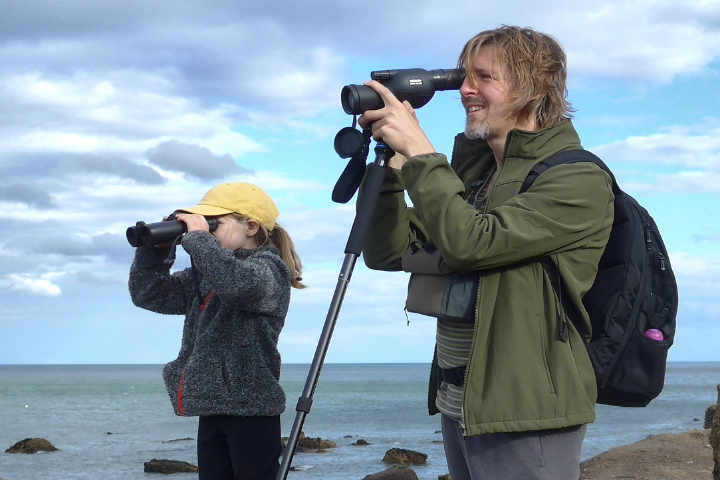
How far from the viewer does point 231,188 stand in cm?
345

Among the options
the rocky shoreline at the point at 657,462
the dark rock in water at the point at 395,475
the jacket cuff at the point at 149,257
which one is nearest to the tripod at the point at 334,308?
the jacket cuff at the point at 149,257

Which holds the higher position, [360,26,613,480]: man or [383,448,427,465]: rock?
[360,26,613,480]: man

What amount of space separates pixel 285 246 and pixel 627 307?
1887 mm

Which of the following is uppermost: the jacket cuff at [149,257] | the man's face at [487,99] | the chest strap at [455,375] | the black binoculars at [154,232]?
the man's face at [487,99]

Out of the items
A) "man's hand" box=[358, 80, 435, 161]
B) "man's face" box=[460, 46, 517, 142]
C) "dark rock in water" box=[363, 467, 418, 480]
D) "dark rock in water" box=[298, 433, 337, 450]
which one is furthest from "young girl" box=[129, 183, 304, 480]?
"dark rock in water" box=[298, 433, 337, 450]

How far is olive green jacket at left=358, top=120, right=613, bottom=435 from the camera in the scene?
70.4 inches

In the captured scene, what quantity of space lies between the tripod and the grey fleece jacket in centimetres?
120

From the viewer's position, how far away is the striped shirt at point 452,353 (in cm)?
191

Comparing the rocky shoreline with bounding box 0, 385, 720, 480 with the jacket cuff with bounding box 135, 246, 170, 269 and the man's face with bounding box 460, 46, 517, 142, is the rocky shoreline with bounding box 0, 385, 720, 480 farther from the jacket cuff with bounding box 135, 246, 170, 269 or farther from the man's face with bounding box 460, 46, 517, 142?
the man's face with bounding box 460, 46, 517, 142

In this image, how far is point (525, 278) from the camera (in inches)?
72.7

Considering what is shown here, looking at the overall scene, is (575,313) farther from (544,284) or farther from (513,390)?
(513,390)

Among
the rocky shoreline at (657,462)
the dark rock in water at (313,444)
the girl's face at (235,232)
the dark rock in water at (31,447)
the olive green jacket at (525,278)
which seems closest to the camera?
the olive green jacket at (525,278)

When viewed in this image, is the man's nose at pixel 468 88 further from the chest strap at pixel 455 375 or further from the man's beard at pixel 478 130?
the chest strap at pixel 455 375

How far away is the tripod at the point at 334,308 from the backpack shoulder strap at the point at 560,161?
367 mm
